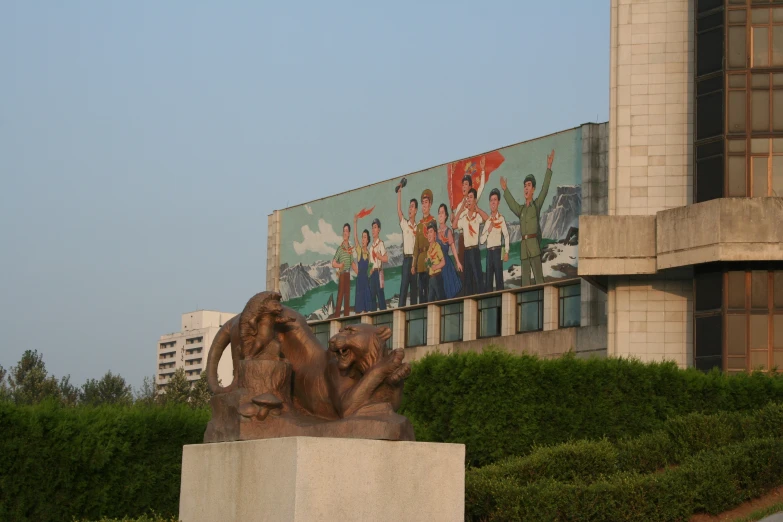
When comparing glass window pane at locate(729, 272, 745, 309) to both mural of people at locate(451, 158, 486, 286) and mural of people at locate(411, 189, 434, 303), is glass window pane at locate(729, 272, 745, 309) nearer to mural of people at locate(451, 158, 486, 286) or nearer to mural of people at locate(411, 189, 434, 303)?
mural of people at locate(451, 158, 486, 286)

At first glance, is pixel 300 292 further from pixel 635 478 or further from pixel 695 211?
pixel 635 478

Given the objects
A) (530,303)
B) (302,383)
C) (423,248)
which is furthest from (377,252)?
(302,383)

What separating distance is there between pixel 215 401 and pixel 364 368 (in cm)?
150

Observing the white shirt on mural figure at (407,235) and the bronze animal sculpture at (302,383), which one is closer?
the bronze animal sculpture at (302,383)

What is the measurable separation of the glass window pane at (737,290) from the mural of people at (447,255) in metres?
23.7

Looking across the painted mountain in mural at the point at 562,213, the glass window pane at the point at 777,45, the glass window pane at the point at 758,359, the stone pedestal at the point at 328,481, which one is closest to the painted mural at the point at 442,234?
the painted mountain in mural at the point at 562,213

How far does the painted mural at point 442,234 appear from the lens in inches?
1996

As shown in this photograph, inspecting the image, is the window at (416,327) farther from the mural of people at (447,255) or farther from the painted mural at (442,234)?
the mural of people at (447,255)

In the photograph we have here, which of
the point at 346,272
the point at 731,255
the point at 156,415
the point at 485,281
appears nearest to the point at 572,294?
the point at 485,281

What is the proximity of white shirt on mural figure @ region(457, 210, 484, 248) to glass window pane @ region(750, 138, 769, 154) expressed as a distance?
866 inches

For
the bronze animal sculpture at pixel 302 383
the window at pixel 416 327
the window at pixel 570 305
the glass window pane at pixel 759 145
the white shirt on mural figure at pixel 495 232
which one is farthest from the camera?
the window at pixel 416 327

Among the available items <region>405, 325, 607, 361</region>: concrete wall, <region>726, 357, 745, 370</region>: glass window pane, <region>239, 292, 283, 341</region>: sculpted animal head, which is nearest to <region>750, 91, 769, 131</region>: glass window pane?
<region>726, 357, 745, 370</region>: glass window pane

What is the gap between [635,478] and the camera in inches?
668

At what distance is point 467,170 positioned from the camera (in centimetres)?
5450
